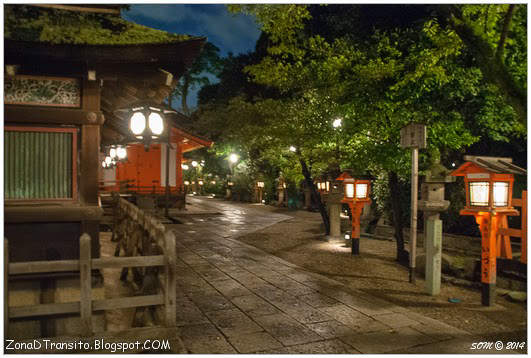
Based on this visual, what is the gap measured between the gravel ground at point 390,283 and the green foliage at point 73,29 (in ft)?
21.1

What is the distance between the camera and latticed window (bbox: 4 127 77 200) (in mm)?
6203

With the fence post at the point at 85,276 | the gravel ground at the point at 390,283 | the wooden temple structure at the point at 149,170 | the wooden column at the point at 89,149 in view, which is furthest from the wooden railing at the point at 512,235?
the wooden temple structure at the point at 149,170

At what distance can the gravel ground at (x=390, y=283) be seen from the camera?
6387mm

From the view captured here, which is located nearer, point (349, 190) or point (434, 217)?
point (434, 217)

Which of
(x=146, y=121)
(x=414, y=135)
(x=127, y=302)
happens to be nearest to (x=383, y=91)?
(x=414, y=135)

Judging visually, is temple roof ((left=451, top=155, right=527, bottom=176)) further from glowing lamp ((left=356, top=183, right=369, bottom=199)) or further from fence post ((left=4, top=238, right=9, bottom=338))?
fence post ((left=4, top=238, right=9, bottom=338))

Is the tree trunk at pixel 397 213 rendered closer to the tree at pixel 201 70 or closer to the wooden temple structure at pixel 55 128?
the wooden temple structure at pixel 55 128

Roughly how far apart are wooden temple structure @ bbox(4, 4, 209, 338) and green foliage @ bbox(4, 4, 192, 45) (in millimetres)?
16

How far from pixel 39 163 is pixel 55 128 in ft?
2.06

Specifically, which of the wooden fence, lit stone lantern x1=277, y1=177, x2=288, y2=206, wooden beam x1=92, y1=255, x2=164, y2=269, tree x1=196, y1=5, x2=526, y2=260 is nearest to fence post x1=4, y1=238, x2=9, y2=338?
the wooden fence

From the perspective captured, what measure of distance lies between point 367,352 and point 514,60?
27.4ft

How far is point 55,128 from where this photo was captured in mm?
6395

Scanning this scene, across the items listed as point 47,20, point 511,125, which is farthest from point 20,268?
point 511,125

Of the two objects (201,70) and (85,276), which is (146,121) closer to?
(85,276)
